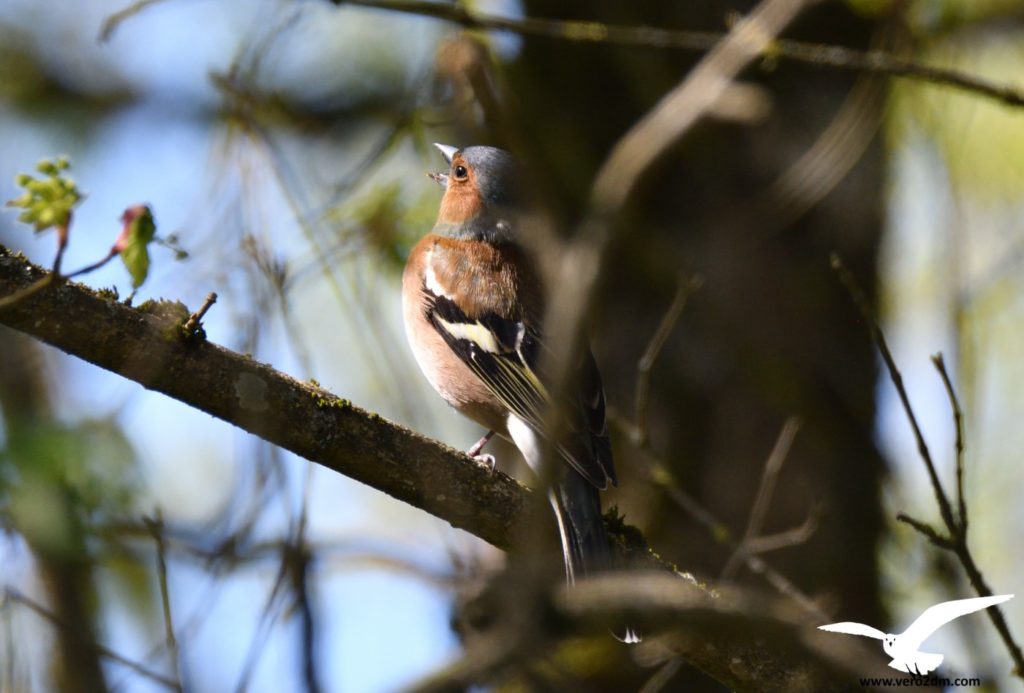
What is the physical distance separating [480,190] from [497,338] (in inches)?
46.1

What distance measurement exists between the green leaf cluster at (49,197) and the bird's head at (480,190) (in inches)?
122

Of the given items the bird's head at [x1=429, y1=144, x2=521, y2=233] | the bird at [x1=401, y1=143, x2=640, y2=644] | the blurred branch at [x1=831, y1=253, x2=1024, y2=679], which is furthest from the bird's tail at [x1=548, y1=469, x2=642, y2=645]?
the bird's head at [x1=429, y1=144, x2=521, y2=233]

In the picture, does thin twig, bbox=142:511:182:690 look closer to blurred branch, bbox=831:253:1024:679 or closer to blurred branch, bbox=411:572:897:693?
blurred branch, bbox=411:572:897:693

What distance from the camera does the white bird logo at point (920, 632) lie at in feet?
10.7

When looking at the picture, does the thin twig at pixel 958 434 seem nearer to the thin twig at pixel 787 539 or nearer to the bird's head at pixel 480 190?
the thin twig at pixel 787 539

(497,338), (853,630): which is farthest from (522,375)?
(853,630)

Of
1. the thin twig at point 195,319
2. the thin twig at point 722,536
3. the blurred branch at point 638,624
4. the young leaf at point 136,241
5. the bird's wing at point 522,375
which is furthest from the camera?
the bird's wing at point 522,375

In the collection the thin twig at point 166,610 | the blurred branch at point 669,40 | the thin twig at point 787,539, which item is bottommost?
the thin twig at point 166,610

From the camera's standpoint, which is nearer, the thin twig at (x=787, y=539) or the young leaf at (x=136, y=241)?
the young leaf at (x=136, y=241)

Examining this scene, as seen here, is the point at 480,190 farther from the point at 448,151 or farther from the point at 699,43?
the point at 699,43

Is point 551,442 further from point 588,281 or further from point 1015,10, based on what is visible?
point 1015,10

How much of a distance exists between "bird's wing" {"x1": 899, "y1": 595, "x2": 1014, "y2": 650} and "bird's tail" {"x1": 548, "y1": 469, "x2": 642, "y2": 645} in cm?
88

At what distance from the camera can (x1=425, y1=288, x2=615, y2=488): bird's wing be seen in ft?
14.0

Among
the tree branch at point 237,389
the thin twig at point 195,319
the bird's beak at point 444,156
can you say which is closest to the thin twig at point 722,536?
the tree branch at point 237,389
